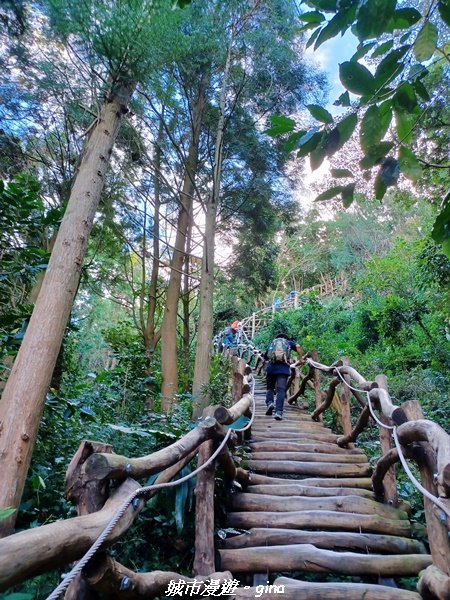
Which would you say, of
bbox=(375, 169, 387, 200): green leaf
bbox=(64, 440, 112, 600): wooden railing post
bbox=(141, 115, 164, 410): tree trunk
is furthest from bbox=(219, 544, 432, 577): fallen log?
bbox=(141, 115, 164, 410): tree trunk

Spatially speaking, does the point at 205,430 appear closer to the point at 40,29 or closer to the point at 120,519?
the point at 120,519

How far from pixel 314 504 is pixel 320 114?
2.95 meters

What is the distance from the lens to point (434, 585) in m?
1.54

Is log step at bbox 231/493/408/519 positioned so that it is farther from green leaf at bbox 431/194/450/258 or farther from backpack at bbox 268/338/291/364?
backpack at bbox 268/338/291/364

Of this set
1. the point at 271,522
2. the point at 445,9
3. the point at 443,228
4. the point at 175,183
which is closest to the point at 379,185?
the point at 443,228

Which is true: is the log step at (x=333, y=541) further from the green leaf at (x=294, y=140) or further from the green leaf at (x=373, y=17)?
the green leaf at (x=373, y=17)

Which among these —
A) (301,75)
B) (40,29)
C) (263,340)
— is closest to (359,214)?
(263,340)

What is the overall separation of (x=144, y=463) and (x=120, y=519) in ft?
1.22

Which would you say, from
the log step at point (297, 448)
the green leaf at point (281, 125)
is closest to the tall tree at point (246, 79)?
the log step at point (297, 448)

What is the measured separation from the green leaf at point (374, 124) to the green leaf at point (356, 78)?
88 millimetres

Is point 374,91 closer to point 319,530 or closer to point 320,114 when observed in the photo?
point 320,114

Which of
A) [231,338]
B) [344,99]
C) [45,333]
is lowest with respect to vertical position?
[45,333]

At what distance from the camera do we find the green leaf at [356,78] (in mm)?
1018

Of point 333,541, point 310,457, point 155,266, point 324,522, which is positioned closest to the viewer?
point 333,541
